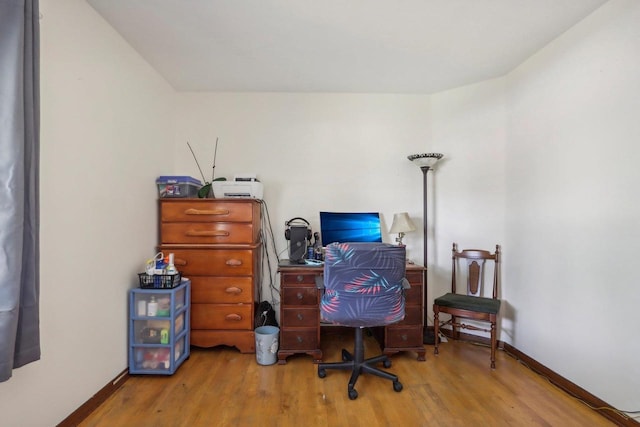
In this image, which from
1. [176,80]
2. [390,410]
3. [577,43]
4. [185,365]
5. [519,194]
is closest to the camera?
[390,410]

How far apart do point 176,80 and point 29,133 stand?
1746 millimetres

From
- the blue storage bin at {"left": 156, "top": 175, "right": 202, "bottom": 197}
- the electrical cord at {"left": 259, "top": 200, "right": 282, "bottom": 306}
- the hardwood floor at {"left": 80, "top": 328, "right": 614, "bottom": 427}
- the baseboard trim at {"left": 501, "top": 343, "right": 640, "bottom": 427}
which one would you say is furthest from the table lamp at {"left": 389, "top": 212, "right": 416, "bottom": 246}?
the blue storage bin at {"left": 156, "top": 175, "right": 202, "bottom": 197}

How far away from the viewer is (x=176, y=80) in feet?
8.80

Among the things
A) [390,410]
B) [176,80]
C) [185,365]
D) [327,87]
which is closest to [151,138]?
[176,80]

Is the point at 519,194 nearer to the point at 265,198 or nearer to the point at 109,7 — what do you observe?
the point at 265,198

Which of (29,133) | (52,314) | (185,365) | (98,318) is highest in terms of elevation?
(29,133)

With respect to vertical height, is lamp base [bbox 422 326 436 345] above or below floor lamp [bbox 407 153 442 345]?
below

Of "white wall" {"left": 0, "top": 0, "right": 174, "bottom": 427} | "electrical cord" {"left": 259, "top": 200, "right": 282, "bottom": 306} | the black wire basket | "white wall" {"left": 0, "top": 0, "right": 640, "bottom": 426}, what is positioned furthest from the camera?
"electrical cord" {"left": 259, "top": 200, "right": 282, "bottom": 306}

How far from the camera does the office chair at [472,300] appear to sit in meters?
2.25

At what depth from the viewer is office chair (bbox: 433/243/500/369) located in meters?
2.25

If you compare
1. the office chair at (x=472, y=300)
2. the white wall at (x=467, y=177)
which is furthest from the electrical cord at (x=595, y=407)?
the white wall at (x=467, y=177)

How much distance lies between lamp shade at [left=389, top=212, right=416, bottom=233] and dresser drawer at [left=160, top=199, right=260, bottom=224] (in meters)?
1.33

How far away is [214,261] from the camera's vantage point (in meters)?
2.39

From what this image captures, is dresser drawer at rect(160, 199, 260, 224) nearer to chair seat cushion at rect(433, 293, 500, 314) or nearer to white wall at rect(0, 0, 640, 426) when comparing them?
white wall at rect(0, 0, 640, 426)
